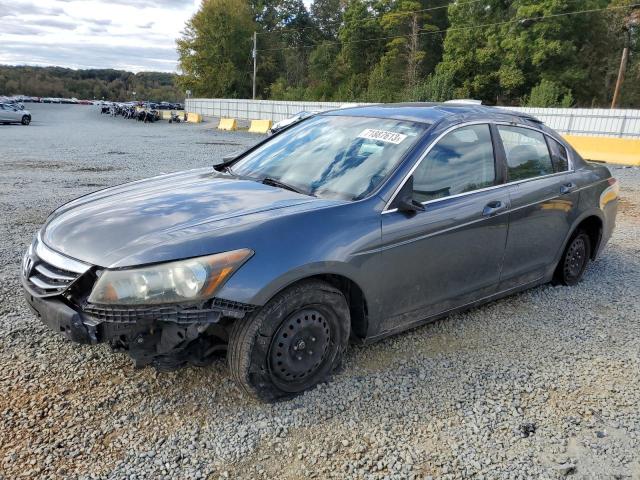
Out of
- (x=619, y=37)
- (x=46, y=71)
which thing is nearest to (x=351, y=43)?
(x=619, y=37)

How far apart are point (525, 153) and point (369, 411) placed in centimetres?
249

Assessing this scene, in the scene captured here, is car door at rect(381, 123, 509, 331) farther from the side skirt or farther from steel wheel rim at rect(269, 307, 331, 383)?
steel wheel rim at rect(269, 307, 331, 383)

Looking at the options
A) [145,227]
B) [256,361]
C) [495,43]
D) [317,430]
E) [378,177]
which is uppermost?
[495,43]

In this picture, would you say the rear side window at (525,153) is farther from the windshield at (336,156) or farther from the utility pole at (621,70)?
the utility pole at (621,70)

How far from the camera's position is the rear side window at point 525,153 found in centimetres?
391

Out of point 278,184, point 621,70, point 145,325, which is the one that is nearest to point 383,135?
point 278,184

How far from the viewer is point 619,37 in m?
44.8

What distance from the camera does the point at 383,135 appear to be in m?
3.51

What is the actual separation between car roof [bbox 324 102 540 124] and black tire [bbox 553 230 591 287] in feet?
4.30

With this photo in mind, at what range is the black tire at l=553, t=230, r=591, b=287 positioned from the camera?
4.67 meters

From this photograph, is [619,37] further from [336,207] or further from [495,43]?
[336,207]

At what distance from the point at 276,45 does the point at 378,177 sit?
3163 inches

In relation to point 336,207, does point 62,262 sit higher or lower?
lower

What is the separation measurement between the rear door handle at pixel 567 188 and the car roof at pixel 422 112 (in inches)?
26.6
